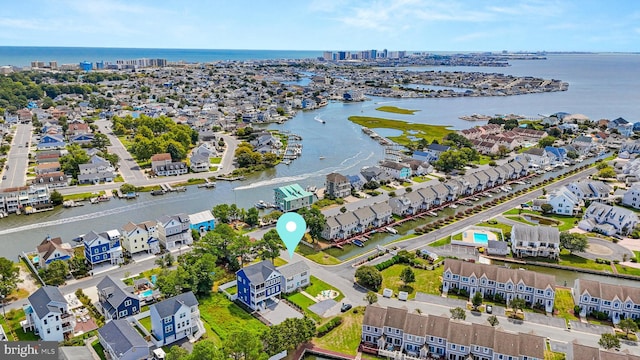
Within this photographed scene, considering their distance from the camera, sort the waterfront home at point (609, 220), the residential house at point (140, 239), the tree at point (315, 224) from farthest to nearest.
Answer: the waterfront home at point (609, 220), the tree at point (315, 224), the residential house at point (140, 239)

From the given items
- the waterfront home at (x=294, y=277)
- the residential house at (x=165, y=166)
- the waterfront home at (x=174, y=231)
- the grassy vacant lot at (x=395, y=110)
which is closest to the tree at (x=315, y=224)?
the waterfront home at (x=294, y=277)

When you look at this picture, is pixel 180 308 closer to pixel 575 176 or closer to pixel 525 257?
pixel 525 257

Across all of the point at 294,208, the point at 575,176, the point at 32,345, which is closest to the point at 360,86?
the point at 575,176

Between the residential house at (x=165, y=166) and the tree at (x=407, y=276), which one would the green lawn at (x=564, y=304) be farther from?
the residential house at (x=165, y=166)

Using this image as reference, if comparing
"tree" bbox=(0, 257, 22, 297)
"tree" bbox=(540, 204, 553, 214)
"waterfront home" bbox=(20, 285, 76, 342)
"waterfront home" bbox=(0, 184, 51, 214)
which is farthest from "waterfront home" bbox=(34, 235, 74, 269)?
"tree" bbox=(540, 204, 553, 214)

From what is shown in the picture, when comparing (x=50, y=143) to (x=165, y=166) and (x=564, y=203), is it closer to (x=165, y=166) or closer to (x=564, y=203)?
(x=165, y=166)
